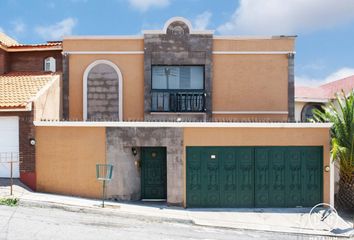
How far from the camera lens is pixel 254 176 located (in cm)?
1545

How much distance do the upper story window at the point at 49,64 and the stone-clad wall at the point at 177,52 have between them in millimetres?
5278

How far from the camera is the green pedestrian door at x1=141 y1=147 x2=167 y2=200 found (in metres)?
16.0

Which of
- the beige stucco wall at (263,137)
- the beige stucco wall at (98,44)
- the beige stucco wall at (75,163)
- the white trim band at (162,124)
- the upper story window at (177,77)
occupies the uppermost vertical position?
the beige stucco wall at (98,44)

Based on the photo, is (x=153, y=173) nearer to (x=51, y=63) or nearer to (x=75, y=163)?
(x=75, y=163)

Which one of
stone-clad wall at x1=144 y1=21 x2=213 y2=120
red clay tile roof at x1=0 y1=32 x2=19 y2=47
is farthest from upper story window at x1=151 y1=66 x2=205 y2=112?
red clay tile roof at x1=0 y1=32 x2=19 y2=47

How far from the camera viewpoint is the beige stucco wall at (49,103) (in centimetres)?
1595

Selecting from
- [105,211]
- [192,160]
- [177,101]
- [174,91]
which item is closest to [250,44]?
[174,91]

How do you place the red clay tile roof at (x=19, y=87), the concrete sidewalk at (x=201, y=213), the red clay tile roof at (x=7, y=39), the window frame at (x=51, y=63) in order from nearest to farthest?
the concrete sidewalk at (x=201, y=213) → the red clay tile roof at (x=19, y=87) → the window frame at (x=51, y=63) → the red clay tile roof at (x=7, y=39)

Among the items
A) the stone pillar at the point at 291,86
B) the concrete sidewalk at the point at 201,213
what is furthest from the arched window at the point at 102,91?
the stone pillar at the point at 291,86

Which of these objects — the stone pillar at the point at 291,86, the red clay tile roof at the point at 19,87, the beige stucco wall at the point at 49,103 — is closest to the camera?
the red clay tile roof at the point at 19,87

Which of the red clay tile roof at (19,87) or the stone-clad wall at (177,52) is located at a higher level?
the stone-clad wall at (177,52)

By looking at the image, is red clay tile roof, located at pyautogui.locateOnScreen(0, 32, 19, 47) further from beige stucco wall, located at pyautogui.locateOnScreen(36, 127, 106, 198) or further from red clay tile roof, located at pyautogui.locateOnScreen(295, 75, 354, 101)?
red clay tile roof, located at pyautogui.locateOnScreen(295, 75, 354, 101)

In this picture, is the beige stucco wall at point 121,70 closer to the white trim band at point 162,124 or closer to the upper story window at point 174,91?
the upper story window at point 174,91

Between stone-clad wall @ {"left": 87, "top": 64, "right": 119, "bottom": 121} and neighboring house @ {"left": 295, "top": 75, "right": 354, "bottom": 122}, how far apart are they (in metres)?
12.8
